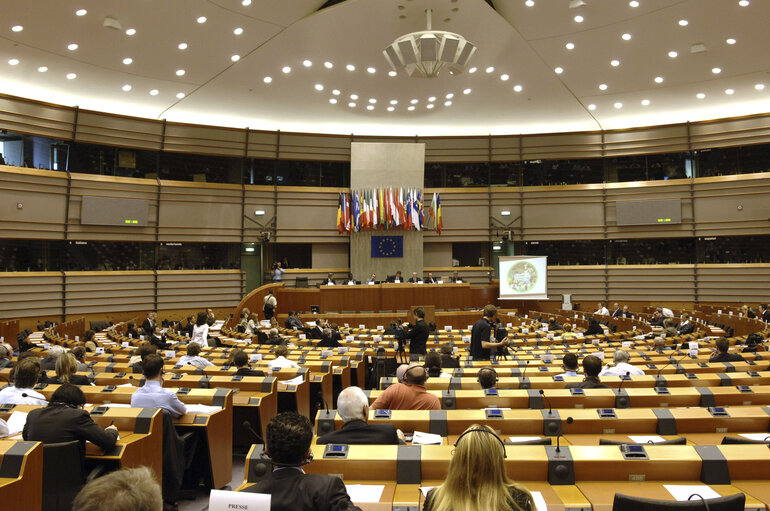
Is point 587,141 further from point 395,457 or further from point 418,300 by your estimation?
point 395,457

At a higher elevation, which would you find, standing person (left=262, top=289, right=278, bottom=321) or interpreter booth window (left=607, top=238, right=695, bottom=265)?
interpreter booth window (left=607, top=238, right=695, bottom=265)

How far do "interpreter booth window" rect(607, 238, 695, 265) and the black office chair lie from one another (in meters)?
21.9

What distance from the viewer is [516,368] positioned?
Result: 24.5 feet

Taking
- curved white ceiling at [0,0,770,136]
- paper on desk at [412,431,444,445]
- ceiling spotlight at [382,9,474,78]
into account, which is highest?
curved white ceiling at [0,0,770,136]

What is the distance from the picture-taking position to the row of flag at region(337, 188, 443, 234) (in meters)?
21.7

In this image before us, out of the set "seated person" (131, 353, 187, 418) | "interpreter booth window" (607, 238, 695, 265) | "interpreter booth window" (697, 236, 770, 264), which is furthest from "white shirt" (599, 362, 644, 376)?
"interpreter booth window" (697, 236, 770, 264)

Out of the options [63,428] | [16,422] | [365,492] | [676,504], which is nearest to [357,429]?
[365,492]

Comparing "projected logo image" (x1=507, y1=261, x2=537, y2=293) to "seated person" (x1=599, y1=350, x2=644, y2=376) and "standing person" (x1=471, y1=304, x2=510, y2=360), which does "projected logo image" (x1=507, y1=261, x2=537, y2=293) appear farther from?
"seated person" (x1=599, y1=350, x2=644, y2=376)

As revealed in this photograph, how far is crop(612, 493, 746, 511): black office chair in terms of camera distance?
225 cm

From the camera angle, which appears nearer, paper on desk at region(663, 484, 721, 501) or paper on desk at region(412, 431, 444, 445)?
paper on desk at region(663, 484, 721, 501)

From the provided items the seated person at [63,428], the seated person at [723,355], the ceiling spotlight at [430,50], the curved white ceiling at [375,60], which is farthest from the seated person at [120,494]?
the ceiling spotlight at [430,50]

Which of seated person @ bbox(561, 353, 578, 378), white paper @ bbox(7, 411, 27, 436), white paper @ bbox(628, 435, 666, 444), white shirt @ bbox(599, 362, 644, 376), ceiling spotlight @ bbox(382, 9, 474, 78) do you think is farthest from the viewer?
ceiling spotlight @ bbox(382, 9, 474, 78)

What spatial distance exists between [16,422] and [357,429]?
278 centimetres

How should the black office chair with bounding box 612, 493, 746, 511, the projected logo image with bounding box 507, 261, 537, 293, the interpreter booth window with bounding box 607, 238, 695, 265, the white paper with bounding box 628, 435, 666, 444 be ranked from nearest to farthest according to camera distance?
the black office chair with bounding box 612, 493, 746, 511 → the white paper with bounding box 628, 435, 666, 444 → the projected logo image with bounding box 507, 261, 537, 293 → the interpreter booth window with bounding box 607, 238, 695, 265
